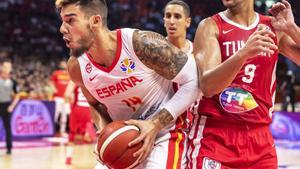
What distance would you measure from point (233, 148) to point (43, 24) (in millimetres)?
19167

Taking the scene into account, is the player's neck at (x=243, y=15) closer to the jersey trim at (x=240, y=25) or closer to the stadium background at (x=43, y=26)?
the jersey trim at (x=240, y=25)

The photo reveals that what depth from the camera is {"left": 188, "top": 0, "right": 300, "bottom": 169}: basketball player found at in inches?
122

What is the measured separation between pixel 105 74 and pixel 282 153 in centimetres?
807

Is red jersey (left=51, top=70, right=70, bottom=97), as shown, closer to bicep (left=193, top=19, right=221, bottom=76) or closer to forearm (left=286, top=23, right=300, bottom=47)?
bicep (left=193, top=19, right=221, bottom=76)

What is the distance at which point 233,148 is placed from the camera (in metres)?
3.14

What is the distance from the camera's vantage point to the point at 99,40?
9.85ft

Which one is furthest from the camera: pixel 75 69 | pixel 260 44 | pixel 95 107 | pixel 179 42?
pixel 179 42

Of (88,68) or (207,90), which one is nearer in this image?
(207,90)

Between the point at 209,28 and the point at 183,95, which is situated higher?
the point at 209,28

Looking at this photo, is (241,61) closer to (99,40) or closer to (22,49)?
(99,40)

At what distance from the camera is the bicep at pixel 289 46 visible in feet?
10.9

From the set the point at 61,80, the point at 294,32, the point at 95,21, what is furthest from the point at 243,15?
the point at 61,80

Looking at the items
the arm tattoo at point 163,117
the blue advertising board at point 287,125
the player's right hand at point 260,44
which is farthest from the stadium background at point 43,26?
the player's right hand at point 260,44

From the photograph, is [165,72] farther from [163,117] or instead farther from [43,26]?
[43,26]
